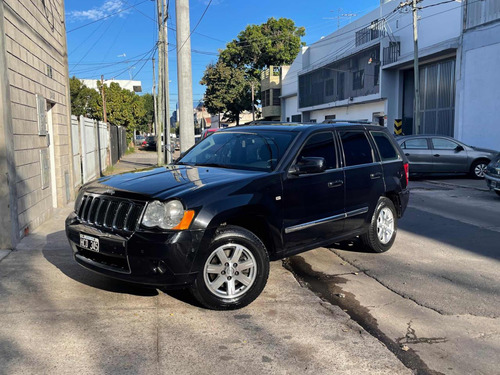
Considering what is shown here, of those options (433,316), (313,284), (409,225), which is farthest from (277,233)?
(409,225)

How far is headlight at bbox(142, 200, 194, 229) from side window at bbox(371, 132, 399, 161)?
3.42 m

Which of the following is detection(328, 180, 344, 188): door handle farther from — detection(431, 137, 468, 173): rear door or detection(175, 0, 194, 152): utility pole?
detection(431, 137, 468, 173): rear door

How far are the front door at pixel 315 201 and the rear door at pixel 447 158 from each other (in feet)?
36.8

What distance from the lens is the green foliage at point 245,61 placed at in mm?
53812

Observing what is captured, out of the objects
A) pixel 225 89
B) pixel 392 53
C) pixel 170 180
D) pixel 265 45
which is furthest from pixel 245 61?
pixel 170 180

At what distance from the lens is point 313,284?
5086 millimetres

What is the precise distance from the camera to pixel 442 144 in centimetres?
1545

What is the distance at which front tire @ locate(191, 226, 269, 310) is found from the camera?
406cm

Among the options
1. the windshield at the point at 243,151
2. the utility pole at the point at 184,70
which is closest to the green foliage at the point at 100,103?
the utility pole at the point at 184,70

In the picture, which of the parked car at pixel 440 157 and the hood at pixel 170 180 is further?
the parked car at pixel 440 157

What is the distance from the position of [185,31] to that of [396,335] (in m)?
10.2

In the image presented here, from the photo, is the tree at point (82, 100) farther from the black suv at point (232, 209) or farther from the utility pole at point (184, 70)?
the black suv at point (232, 209)

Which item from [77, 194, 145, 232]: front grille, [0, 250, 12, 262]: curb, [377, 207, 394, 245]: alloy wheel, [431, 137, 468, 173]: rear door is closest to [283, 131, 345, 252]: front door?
[377, 207, 394, 245]: alloy wheel

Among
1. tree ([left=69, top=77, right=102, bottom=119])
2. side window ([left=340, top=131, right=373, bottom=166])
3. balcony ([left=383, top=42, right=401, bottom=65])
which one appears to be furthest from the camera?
tree ([left=69, top=77, right=102, bottom=119])
